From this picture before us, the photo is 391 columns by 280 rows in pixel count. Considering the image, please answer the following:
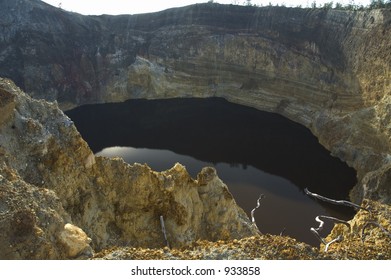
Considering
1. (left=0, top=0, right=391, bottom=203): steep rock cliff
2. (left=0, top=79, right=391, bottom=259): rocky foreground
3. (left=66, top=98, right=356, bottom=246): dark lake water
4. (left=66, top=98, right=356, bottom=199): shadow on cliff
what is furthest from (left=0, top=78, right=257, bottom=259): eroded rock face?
(left=0, top=0, right=391, bottom=203): steep rock cliff

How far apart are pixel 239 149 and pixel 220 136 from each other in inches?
195

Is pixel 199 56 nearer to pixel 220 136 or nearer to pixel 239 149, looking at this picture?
pixel 220 136

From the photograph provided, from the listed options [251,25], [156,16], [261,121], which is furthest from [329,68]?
[156,16]

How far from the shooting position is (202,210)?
68.3ft

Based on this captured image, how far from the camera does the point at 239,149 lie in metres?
46.6

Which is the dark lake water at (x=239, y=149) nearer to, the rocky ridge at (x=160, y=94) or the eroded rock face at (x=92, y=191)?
the rocky ridge at (x=160, y=94)

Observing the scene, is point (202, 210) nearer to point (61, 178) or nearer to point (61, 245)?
point (61, 178)

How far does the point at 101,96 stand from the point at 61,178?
57198 mm

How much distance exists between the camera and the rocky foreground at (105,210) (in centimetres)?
853

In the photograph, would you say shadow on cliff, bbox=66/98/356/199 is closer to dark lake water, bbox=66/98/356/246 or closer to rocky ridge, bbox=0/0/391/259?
dark lake water, bbox=66/98/356/246

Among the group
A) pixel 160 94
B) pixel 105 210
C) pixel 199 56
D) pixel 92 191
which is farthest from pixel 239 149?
pixel 199 56

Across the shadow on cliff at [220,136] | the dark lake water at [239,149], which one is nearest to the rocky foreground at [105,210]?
the dark lake water at [239,149]

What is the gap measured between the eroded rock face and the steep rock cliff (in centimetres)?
3263

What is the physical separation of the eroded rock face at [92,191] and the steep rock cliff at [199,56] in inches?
1285
